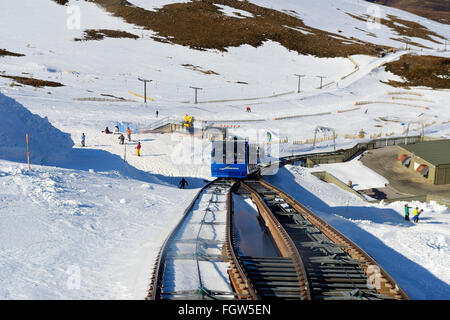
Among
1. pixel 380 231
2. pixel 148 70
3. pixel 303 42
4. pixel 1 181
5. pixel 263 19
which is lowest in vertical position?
pixel 380 231

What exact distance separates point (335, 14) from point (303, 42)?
51503mm

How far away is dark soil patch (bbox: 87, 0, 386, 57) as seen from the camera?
110m

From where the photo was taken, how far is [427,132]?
5662 cm

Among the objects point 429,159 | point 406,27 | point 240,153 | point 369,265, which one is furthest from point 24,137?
point 406,27

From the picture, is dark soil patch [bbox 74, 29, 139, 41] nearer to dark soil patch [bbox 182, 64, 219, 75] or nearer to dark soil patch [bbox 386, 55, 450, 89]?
dark soil patch [bbox 182, 64, 219, 75]

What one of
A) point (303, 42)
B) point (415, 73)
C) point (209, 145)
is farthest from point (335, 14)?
point (209, 145)

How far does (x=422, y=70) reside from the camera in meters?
94.9

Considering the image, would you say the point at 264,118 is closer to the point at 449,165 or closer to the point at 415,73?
the point at 449,165

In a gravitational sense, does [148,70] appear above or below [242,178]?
above

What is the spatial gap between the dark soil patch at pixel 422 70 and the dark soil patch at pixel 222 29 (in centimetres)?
1114

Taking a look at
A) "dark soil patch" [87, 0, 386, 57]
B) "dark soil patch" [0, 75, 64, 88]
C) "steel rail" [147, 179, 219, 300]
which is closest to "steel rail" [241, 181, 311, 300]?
"steel rail" [147, 179, 219, 300]

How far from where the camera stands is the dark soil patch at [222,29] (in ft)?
360

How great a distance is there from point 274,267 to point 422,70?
315ft

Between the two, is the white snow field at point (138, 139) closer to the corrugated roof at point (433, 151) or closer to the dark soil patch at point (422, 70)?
the dark soil patch at point (422, 70)
